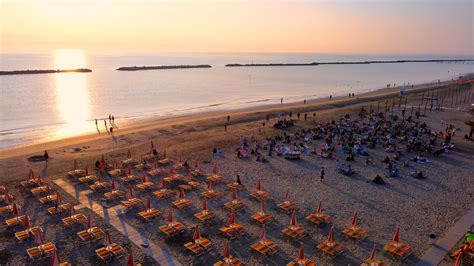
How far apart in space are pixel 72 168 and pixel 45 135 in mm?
19718

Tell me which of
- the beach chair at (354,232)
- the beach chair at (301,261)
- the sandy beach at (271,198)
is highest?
the beach chair at (301,261)

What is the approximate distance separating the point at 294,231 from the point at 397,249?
4392mm

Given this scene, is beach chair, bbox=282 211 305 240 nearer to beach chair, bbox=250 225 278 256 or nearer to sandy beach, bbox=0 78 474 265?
sandy beach, bbox=0 78 474 265

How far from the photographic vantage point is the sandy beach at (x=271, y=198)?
1467cm

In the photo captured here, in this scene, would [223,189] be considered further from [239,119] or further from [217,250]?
[239,119]

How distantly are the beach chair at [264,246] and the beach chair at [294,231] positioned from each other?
1.14 metres

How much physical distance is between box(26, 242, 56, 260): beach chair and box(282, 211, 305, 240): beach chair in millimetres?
9926


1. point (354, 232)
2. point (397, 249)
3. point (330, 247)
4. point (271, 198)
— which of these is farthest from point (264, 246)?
point (397, 249)

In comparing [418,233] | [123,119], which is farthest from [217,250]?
[123,119]

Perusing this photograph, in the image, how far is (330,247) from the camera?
1462 centimetres

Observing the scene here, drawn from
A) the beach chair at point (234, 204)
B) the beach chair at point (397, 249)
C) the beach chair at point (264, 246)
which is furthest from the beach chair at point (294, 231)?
the beach chair at point (397, 249)

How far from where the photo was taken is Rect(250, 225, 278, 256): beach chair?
14305mm

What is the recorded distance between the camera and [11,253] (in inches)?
556

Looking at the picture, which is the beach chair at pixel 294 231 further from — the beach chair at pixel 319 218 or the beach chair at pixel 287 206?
the beach chair at pixel 287 206
